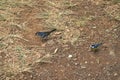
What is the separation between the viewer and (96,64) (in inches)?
118

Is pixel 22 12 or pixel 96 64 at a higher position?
pixel 22 12

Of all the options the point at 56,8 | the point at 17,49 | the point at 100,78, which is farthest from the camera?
the point at 56,8

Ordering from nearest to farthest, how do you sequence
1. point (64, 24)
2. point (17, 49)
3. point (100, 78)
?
1. point (100, 78)
2. point (17, 49)
3. point (64, 24)

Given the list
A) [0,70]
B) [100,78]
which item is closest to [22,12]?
[0,70]

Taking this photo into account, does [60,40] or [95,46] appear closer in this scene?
[95,46]

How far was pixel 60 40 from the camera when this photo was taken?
3.28 m

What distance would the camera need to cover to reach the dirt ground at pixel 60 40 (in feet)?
9.60

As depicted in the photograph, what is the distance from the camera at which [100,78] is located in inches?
113

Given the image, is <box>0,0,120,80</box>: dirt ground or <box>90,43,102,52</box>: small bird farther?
<box>90,43,102,52</box>: small bird

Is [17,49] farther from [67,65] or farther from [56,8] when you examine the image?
[56,8]

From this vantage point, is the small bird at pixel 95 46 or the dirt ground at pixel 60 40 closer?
the dirt ground at pixel 60 40

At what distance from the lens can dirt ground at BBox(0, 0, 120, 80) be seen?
2.93 m

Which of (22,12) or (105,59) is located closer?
(105,59)

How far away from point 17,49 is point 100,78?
0.84 m
